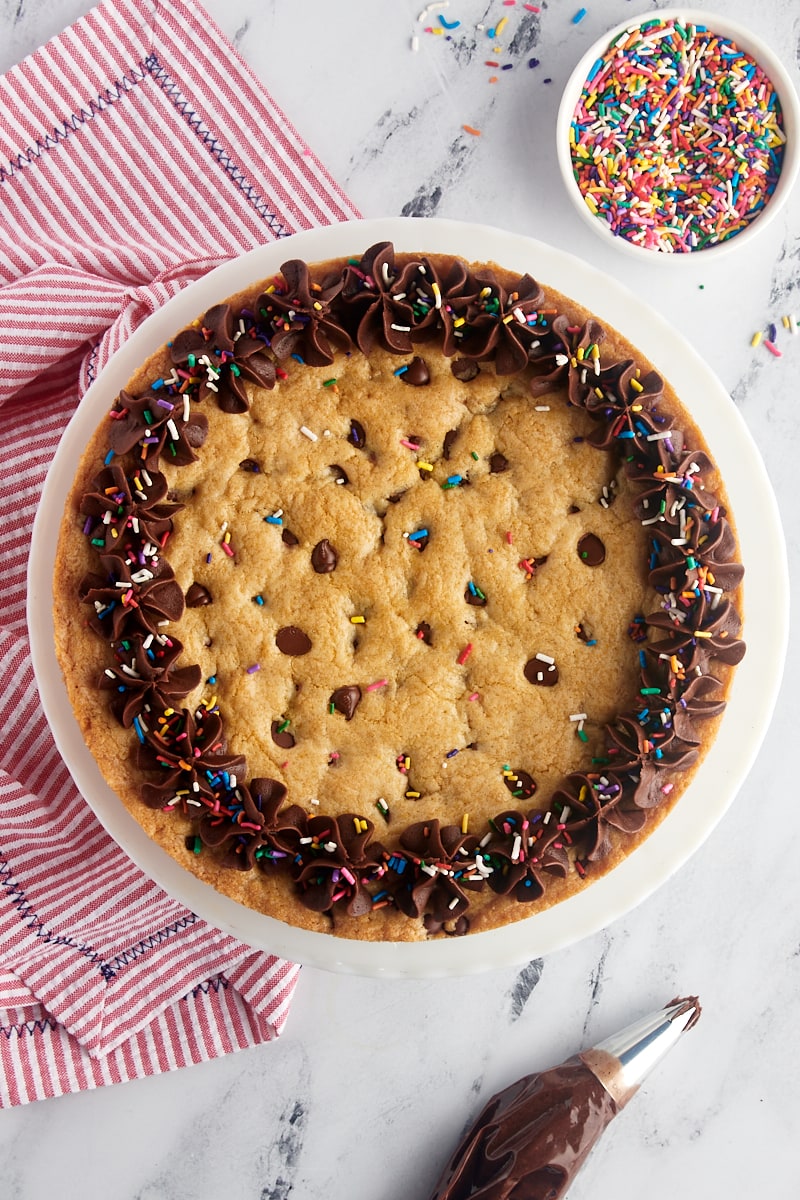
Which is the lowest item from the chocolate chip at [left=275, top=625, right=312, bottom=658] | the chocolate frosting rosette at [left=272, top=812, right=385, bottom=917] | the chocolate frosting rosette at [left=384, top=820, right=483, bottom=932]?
the chocolate frosting rosette at [left=384, top=820, right=483, bottom=932]

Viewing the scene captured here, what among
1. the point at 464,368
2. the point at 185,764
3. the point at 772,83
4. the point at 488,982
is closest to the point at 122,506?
the point at 185,764

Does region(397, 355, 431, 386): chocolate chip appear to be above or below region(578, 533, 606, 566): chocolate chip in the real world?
above

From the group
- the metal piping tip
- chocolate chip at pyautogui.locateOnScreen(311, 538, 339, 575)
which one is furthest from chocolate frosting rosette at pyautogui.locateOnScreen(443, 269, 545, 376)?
the metal piping tip

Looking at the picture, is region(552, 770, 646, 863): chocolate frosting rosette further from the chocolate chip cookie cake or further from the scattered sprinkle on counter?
the scattered sprinkle on counter

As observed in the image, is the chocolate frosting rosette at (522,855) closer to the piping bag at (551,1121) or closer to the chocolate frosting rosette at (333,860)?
the chocolate frosting rosette at (333,860)

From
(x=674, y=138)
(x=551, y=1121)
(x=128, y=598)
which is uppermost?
(x=128, y=598)

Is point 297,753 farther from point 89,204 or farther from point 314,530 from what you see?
point 89,204

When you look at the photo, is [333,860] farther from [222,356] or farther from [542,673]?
[222,356]
